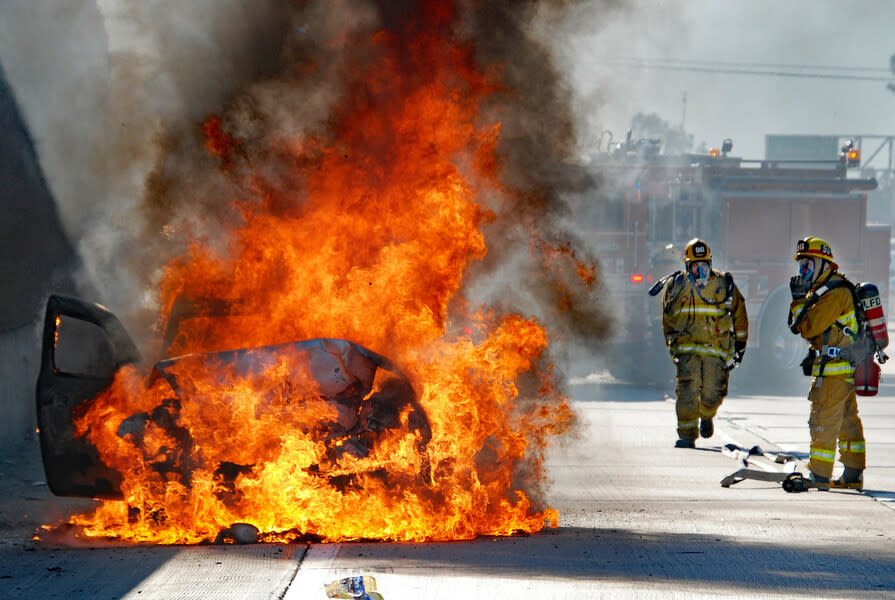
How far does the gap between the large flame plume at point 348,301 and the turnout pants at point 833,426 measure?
1.81m

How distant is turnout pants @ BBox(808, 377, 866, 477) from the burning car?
10.6 feet

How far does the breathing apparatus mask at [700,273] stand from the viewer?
9461 millimetres

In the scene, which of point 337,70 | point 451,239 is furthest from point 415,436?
point 337,70

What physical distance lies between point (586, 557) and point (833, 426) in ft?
9.56

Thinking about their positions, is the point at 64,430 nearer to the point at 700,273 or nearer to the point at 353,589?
the point at 353,589

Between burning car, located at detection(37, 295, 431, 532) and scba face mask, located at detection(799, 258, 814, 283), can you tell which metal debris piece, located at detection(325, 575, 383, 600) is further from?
scba face mask, located at detection(799, 258, 814, 283)

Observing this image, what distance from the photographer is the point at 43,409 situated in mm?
5785

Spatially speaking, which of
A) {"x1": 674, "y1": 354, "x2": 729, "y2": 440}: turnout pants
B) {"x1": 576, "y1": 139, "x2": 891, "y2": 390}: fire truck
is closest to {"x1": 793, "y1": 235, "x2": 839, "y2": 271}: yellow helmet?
{"x1": 674, "y1": 354, "x2": 729, "y2": 440}: turnout pants

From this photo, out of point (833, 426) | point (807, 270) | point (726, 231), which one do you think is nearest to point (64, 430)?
point (833, 426)

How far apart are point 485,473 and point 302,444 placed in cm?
118

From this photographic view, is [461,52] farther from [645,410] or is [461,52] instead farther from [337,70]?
[645,410]

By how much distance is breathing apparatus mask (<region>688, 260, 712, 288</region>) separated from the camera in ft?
31.0

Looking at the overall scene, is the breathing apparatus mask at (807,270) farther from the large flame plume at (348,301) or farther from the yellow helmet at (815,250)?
the large flame plume at (348,301)

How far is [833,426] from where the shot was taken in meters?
7.38
